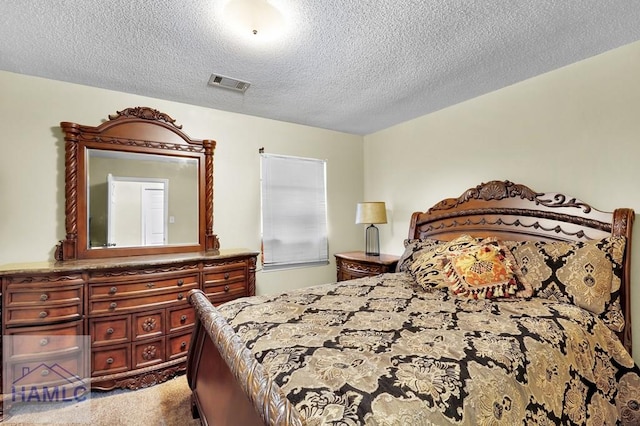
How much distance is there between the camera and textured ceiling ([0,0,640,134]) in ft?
5.47

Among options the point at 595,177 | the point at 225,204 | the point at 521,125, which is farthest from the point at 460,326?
the point at 225,204

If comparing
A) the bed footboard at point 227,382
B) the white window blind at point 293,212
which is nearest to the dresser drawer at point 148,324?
the bed footboard at point 227,382

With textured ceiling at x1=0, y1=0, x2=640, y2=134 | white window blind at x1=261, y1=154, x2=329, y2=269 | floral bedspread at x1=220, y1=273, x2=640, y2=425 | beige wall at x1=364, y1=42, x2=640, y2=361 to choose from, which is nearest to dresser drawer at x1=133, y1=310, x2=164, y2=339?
floral bedspread at x1=220, y1=273, x2=640, y2=425

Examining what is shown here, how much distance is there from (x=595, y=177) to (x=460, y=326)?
173cm

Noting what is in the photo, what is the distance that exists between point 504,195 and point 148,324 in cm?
318

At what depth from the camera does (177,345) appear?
2.48 metres

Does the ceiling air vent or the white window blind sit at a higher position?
the ceiling air vent

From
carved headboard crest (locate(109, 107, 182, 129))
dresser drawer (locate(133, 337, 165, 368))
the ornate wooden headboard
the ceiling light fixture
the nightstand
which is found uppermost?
the ceiling light fixture

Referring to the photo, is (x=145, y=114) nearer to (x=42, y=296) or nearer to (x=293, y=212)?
(x=42, y=296)

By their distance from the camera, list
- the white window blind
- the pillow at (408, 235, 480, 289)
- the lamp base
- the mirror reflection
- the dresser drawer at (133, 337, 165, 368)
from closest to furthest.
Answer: the pillow at (408, 235, 480, 289) < the dresser drawer at (133, 337, 165, 368) < the mirror reflection < the white window blind < the lamp base

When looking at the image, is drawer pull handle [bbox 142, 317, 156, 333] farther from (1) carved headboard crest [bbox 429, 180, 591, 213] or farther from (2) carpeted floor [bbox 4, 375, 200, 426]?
(1) carved headboard crest [bbox 429, 180, 591, 213]

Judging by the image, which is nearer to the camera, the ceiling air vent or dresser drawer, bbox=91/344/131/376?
dresser drawer, bbox=91/344/131/376

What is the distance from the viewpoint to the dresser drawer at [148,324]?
2.32m

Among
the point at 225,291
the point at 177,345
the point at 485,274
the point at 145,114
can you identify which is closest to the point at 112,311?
the point at 177,345
